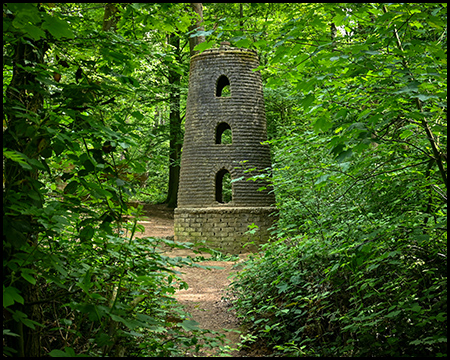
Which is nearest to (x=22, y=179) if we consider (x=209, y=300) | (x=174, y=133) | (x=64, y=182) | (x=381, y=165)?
(x=64, y=182)

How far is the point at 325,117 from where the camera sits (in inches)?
98.5

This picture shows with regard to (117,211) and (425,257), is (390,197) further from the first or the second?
(117,211)

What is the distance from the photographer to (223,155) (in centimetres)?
1046

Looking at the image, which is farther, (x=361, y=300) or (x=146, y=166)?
(x=361, y=300)

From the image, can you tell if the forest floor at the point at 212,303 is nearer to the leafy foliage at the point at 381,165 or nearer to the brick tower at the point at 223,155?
the leafy foliage at the point at 381,165

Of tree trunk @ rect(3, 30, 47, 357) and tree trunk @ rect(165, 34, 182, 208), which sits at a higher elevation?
tree trunk @ rect(165, 34, 182, 208)

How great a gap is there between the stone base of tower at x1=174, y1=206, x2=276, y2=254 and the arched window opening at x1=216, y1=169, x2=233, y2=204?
1.45 metres

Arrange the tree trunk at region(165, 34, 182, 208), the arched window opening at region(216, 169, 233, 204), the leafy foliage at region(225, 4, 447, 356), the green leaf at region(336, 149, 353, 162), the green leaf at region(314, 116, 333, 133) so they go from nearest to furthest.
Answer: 1. the green leaf at region(336, 149, 353, 162)
2. the leafy foliage at region(225, 4, 447, 356)
3. the green leaf at region(314, 116, 333, 133)
4. the arched window opening at region(216, 169, 233, 204)
5. the tree trunk at region(165, 34, 182, 208)

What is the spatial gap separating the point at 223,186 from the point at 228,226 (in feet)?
18.8

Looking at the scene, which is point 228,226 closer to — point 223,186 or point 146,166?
point 223,186

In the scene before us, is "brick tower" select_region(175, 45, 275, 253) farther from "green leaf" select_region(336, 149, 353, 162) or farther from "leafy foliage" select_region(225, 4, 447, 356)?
"green leaf" select_region(336, 149, 353, 162)

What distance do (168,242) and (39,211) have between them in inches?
29.1

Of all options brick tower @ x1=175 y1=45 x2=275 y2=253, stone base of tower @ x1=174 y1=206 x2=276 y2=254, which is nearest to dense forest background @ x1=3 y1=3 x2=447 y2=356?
stone base of tower @ x1=174 y1=206 x2=276 y2=254

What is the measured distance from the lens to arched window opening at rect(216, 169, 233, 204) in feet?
38.2
